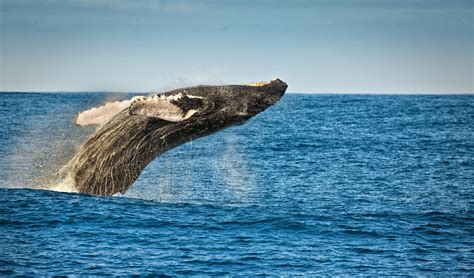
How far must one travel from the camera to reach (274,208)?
22.0 metres

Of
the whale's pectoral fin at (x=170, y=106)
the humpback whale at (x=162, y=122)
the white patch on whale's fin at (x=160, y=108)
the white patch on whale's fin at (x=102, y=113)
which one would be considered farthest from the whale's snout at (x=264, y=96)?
the white patch on whale's fin at (x=102, y=113)

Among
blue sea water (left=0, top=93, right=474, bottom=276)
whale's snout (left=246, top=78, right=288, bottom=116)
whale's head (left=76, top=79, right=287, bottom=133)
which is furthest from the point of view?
whale's snout (left=246, top=78, right=288, bottom=116)

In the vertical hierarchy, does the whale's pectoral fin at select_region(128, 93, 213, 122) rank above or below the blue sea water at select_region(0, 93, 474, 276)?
above

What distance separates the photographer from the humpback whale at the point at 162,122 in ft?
56.8

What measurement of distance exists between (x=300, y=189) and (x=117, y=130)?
1116cm

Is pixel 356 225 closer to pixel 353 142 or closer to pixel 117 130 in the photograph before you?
pixel 117 130

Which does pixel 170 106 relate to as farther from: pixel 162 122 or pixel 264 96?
pixel 264 96

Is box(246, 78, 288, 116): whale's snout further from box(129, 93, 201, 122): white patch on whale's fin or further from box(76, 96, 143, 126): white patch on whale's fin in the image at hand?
box(76, 96, 143, 126): white patch on whale's fin

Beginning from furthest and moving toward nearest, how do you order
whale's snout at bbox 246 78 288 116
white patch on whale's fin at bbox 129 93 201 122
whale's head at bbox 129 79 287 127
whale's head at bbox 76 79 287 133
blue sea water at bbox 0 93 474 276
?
1. whale's snout at bbox 246 78 288 116
2. whale's head at bbox 129 79 287 127
3. whale's head at bbox 76 79 287 133
4. white patch on whale's fin at bbox 129 93 201 122
5. blue sea water at bbox 0 93 474 276

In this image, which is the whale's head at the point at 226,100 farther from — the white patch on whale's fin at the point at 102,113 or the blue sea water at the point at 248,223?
the blue sea water at the point at 248,223

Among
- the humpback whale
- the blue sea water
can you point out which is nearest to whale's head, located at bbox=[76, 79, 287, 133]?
the humpback whale

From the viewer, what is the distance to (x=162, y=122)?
17562mm

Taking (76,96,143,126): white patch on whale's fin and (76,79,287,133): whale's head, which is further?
(76,96,143,126): white patch on whale's fin

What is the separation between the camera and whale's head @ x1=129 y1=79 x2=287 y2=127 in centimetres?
1722
